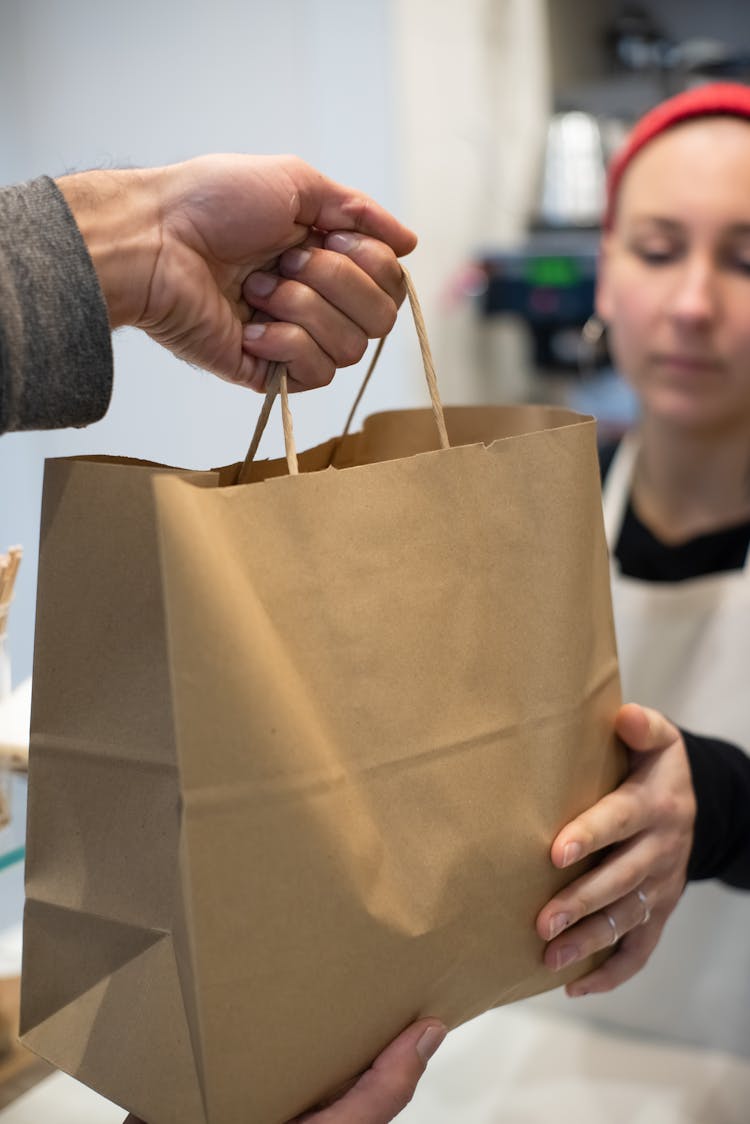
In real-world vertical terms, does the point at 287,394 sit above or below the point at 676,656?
above

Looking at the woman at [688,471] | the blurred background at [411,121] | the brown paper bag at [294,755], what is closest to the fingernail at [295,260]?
the brown paper bag at [294,755]

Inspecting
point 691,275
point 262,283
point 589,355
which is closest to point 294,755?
point 262,283

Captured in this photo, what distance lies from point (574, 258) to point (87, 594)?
61.8 inches

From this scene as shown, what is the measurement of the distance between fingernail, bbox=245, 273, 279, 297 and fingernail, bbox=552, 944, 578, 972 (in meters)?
0.40

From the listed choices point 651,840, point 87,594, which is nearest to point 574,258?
point 651,840

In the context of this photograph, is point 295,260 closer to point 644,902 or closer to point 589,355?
point 644,902

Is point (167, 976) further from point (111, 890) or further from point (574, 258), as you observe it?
point (574, 258)

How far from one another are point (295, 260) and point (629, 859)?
1.29 ft

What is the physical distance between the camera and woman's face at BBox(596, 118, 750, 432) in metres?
1.12

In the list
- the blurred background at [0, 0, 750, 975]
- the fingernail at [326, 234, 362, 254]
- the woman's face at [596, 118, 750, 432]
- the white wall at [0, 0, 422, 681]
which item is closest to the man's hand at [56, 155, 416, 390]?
the fingernail at [326, 234, 362, 254]

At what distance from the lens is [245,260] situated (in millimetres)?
626

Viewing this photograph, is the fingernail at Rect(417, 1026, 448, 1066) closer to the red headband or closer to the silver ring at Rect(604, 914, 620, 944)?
the silver ring at Rect(604, 914, 620, 944)

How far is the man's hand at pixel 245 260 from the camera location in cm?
58

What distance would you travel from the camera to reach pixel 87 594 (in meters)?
0.55
